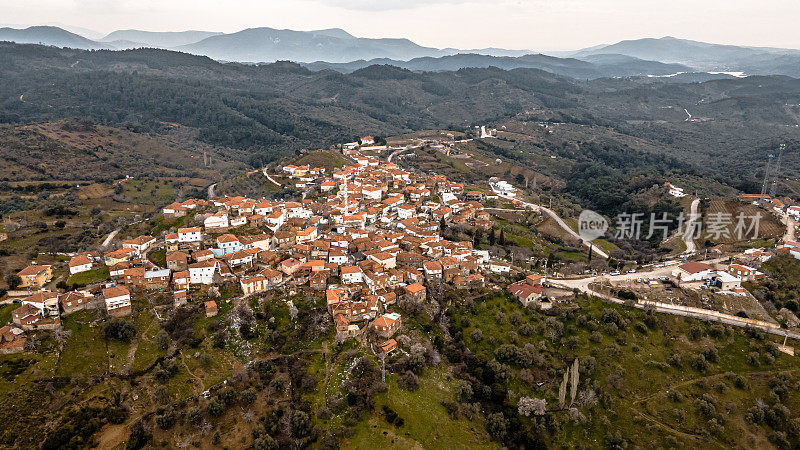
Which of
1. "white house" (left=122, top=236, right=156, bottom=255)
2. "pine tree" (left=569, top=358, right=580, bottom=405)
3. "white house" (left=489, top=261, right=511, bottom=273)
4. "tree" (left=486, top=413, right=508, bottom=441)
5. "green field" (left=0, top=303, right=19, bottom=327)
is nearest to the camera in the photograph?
"tree" (left=486, top=413, right=508, bottom=441)

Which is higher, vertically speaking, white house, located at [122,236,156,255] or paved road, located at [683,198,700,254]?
white house, located at [122,236,156,255]

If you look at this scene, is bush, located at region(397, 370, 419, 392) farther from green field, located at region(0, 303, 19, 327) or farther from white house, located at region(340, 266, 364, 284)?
green field, located at region(0, 303, 19, 327)

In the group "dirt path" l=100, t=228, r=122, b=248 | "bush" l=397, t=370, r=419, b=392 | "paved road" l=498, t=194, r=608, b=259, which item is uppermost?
"dirt path" l=100, t=228, r=122, b=248

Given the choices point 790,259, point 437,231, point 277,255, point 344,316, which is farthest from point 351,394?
point 790,259

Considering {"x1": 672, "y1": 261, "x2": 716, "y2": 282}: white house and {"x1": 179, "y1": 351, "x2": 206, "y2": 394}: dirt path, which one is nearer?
{"x1": 179, "y1": 351, "x2": 206, "y2": 394}: dirt path

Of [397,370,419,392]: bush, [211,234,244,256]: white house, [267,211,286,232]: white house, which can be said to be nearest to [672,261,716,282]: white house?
[397,370,419,392]: bush

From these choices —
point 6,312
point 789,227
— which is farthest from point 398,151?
point 6,312

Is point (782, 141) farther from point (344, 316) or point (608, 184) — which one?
point (344, 316)

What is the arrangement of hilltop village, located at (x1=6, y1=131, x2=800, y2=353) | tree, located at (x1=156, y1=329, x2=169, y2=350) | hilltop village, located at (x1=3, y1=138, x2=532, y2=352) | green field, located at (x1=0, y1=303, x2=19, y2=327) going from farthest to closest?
1. hilltop village, located at (x1=6, y1=131, x2=800, y2=353)
2. hilltop village, located at (x1=3, y1=138, x2=532, y2=352)
3. green field, located at (x1=0, y1=303, x2=19, y2=327)
4. tree, located at (x1=156, y1=329, x2=169, y2=350)
